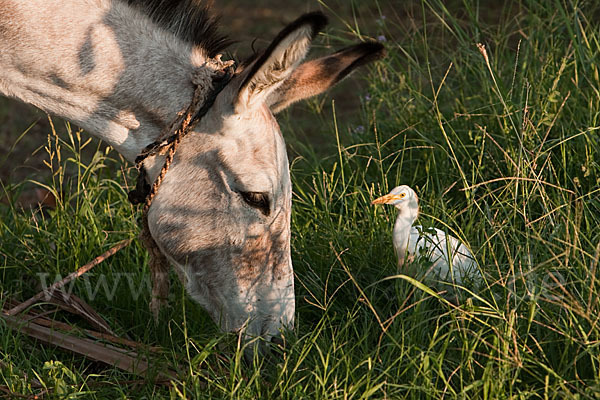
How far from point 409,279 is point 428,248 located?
1.76 ft

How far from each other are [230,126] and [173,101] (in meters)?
0.22

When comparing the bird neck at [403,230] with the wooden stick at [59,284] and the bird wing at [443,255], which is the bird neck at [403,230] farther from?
the wooden stick at [59,284]

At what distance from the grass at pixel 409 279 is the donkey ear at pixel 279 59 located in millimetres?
739

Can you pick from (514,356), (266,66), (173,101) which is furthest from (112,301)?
(514,356)

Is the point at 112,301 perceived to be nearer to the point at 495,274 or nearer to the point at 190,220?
the point at 190,220

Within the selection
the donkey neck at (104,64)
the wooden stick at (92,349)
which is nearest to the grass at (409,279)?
the wooden stick at (92,349)

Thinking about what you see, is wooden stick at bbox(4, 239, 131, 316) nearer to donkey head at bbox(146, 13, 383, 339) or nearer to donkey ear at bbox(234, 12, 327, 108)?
donkey head at bbox(146, 13, 383, 339)

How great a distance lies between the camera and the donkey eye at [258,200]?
8.26ft

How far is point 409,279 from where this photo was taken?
2.30 metres

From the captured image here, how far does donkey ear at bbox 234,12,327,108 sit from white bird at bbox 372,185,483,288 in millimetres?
784

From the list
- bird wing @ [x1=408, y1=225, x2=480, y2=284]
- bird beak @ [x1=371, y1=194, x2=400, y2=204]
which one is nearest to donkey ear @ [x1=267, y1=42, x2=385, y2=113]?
bird beak @ [x1=371, y1=194, x2=400, y2=204]

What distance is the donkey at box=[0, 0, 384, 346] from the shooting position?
2506 millimetres

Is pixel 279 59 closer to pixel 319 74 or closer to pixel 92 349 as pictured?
pixel 319 74

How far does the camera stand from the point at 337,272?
3146 mm
